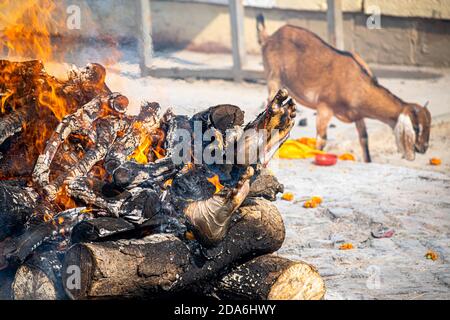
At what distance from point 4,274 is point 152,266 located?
1.01 m

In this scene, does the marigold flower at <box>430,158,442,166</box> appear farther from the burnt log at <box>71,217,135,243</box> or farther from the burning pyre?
the burnt log at <box>71,217,135,243</box>

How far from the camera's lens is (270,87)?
34.2ft

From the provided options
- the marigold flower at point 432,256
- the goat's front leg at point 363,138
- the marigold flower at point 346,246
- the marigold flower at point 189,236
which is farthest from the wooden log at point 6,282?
the goat's front leg at point 363,138

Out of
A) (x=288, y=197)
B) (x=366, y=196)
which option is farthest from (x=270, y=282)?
(x=366, y=196)

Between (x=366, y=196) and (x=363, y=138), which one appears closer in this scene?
(x=366, y=196)

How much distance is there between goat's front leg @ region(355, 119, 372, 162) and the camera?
9656mm

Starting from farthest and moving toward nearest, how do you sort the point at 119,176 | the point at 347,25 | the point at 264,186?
the point at 347,25 < the point at 264,186 < the point at 119,176

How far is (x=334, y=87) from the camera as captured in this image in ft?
32.5

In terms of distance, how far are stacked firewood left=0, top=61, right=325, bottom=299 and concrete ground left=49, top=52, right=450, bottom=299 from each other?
28.1 inches

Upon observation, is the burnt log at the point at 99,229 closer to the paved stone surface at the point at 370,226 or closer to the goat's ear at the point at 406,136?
the paved stone surface at the point at 370,226

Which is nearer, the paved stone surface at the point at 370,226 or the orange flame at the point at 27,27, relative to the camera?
the paved stone surface at the point at 370,226

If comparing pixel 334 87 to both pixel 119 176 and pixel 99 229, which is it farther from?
pixel 99 229

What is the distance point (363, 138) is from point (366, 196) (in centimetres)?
224

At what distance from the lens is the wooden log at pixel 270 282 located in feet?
14.8
